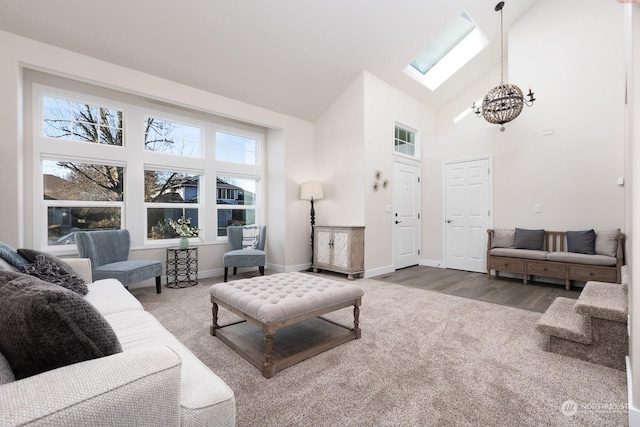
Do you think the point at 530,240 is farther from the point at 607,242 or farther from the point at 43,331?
the point at 43,331

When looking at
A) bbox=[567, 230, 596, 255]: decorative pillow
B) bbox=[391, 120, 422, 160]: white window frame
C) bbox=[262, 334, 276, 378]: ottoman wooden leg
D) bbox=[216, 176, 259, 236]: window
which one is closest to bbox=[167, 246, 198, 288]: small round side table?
bbox=[216, 176, 259, 236]: window

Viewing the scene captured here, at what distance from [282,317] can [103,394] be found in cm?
127

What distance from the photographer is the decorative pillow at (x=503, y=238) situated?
4.73 m

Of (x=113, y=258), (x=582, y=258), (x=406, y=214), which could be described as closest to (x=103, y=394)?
(x=113, y=258)

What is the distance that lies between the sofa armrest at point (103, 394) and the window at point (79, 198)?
3.85 m

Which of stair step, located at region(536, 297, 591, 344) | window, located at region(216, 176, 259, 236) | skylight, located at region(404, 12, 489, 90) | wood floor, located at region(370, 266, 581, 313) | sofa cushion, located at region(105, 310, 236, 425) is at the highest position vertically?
skylight, located at region(404, 12, 489, 90)

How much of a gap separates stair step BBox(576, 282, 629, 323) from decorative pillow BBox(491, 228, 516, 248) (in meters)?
2.34

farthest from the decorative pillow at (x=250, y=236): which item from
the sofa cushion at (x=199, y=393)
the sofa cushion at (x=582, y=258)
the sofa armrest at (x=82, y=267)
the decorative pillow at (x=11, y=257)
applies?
the sofa cushion at (x=582, y=258)

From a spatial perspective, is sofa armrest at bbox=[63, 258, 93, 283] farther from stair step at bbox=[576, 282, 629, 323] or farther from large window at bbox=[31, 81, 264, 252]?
stair step at bbox=[576, 282, 629, 323]

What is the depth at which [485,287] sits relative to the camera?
162 inches

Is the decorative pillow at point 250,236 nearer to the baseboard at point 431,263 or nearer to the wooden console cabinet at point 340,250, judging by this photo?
the wooden console cabinet at point 340,250

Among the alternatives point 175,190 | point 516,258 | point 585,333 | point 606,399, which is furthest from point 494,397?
point 175,190

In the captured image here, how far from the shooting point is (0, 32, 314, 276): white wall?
2984 mm

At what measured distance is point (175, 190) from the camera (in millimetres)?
4566
